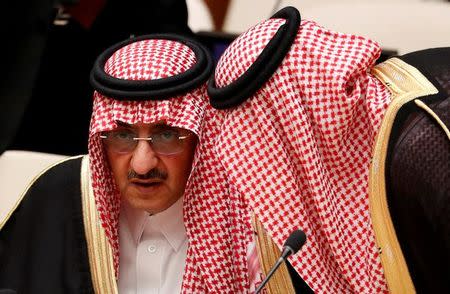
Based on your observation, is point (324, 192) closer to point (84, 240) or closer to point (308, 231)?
point (308, 231)

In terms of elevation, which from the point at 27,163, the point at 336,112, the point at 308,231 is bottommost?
the point at 27,163

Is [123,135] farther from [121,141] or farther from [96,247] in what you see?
[96,247]

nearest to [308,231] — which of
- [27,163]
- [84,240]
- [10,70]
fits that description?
[84,240]

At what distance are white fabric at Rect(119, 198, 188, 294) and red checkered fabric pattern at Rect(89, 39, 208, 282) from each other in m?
0.06

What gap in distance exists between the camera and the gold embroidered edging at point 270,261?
8.43 ft

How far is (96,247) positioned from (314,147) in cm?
→ 79

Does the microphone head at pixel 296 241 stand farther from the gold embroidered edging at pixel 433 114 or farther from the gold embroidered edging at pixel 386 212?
the gold embroidered edging at pixel 433 114

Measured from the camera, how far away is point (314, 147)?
2410 mm

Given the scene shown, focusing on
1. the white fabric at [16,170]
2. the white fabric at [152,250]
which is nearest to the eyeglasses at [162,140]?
the white fabric at [152,250]

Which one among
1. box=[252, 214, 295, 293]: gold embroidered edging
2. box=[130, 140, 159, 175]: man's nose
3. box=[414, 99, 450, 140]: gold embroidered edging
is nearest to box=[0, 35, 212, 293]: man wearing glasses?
box=[130, 140, 159, 175]: man's nose

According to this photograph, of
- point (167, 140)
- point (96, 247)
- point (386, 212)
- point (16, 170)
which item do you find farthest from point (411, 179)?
point (16, 170)

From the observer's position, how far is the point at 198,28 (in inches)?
159

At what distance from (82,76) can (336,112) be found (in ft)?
5.89

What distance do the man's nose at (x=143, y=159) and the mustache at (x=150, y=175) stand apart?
0.04 feet
